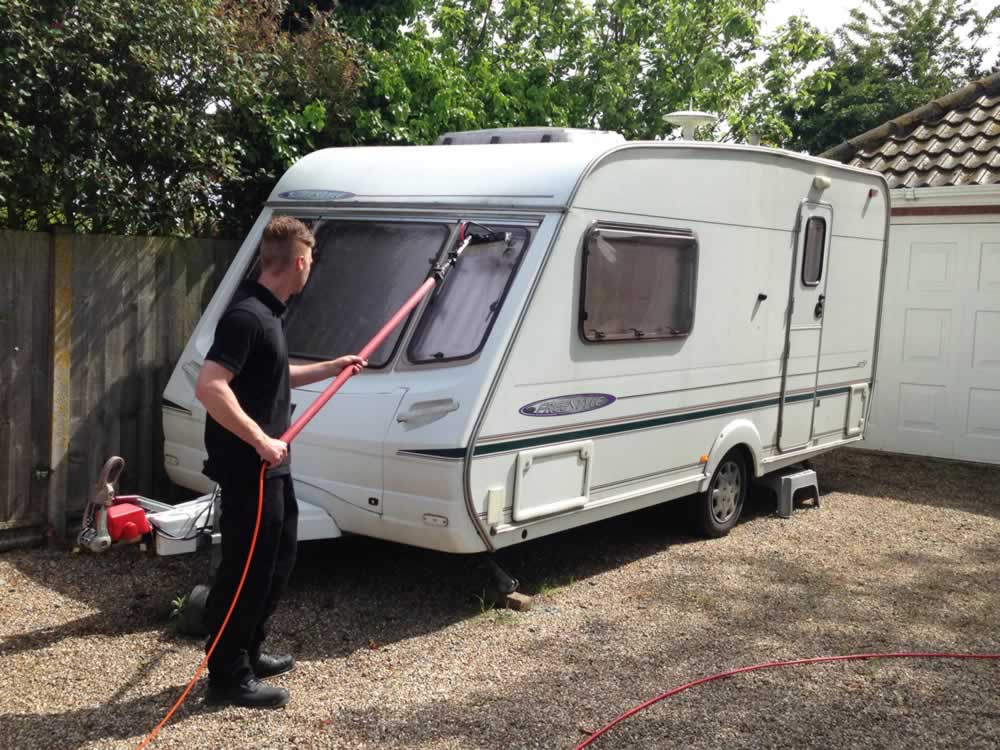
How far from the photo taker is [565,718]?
455 centimetres

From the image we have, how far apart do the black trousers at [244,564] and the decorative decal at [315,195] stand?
2.42 m

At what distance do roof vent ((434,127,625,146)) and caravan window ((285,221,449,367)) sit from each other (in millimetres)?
1051

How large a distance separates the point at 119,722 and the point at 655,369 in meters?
3.49

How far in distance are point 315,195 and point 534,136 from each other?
1.34 meters

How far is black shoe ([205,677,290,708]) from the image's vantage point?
4445mm

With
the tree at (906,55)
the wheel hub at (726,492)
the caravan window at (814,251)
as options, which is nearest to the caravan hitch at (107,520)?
the wheel hub at (726,492)

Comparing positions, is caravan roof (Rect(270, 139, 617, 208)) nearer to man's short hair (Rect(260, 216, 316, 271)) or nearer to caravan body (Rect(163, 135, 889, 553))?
caravan body (Rect(163, 135, 889, 553))

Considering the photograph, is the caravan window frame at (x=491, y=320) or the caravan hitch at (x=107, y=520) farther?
the caravan window frame at (x=491, y=320)

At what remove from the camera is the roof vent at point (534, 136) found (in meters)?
6.43

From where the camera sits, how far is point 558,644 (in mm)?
5391

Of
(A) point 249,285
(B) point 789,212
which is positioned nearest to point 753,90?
(B) point 789,212

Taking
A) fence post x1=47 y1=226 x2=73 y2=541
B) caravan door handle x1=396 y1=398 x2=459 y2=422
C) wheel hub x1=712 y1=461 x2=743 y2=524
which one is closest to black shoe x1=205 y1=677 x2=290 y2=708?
caravan door handle x1=396 y1=398 x2=459 y2=422

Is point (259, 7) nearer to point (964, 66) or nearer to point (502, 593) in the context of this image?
point (502, 593)

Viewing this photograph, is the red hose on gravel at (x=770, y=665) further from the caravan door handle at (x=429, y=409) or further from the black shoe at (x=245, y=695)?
the caravan door handle at (x=429, y=409)
